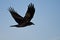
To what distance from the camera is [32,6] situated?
17.0 metres

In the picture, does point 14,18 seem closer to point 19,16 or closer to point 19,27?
point 19,16

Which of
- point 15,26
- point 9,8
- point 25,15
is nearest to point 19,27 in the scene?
point 15,26

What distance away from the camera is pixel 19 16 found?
1734 centimetres

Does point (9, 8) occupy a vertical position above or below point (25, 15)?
above

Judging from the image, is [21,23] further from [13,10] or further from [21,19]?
[13,10]

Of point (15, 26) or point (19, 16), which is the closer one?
point (15, 26)

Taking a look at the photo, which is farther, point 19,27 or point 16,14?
point 16,14

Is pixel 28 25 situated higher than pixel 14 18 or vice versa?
pixel 14 18

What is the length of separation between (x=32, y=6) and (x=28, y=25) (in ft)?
6.01

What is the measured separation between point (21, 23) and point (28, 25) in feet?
2.68

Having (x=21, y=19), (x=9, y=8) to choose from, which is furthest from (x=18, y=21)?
(x=9, y=8)

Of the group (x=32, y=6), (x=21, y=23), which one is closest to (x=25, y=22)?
(x=21, y=23)

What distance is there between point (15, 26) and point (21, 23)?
1110 millimetres

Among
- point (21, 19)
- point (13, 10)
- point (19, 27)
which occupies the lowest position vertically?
point (19, 27)
